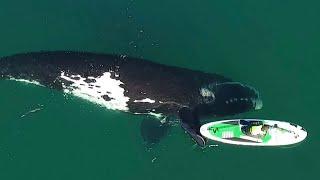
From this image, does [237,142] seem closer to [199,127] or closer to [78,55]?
[199,127]

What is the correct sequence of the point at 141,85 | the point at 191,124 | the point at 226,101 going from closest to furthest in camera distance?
the point at 191,124 < the point at 141,85 < the point at 226,101

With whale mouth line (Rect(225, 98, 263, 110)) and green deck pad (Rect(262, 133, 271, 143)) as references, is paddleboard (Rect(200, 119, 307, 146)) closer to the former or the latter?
green deck pad (Rect(262, 133, 271, 143))

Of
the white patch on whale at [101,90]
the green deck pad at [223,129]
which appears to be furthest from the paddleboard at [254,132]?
the white patch on whale at [101,90]

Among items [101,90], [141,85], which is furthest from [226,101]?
[101,90]

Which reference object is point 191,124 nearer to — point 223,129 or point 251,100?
point 223,129

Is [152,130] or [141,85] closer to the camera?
[141,85]

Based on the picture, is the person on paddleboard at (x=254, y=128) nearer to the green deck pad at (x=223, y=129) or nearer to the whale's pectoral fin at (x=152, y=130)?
the green deck pad at (x=223, y=129)
